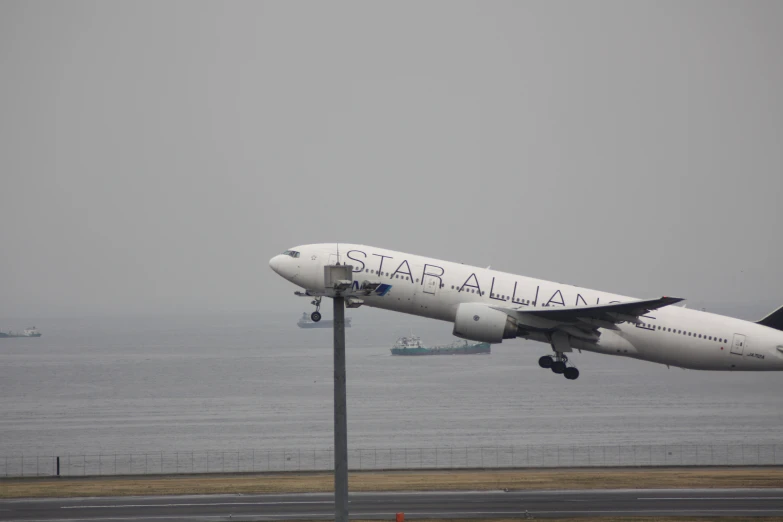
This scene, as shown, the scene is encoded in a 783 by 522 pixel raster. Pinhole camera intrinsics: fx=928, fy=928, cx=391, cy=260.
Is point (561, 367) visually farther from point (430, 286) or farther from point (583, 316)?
point (430, 286)

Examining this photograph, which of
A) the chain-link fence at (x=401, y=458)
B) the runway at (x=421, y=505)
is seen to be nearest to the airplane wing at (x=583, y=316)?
the runway at (x=421, y=505)

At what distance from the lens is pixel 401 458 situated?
346 feet

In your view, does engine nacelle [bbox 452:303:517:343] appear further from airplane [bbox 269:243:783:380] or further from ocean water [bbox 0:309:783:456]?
ocean water [bbox 0:309:783:456]

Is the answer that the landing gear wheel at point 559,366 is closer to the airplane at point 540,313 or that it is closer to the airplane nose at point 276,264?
the airplane at point 540,313

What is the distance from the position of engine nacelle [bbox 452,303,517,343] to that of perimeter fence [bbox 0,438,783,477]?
150 feet

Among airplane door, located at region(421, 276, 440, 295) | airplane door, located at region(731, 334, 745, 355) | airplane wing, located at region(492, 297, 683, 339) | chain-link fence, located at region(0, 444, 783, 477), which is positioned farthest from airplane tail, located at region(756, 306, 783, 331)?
chain-link fence, located at region(0, 444, 783, 477)

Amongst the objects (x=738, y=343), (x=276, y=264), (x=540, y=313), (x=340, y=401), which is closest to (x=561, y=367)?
(x=540, y=313)

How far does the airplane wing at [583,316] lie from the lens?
53031 millimetres

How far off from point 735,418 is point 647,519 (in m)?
90.5

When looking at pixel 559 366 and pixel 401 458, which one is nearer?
pixel 559 366

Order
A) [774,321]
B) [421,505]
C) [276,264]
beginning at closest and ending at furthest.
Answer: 1. [276,264]
2. [774,321]
3. [421,505]

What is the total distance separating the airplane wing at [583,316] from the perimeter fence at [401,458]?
146 feet

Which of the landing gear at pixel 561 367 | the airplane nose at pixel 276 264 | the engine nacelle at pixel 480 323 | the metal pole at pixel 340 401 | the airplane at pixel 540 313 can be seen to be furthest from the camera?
the airplane nose at pixel 276 264

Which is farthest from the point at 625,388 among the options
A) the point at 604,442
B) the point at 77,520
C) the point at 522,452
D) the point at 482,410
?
the point at 77,520
